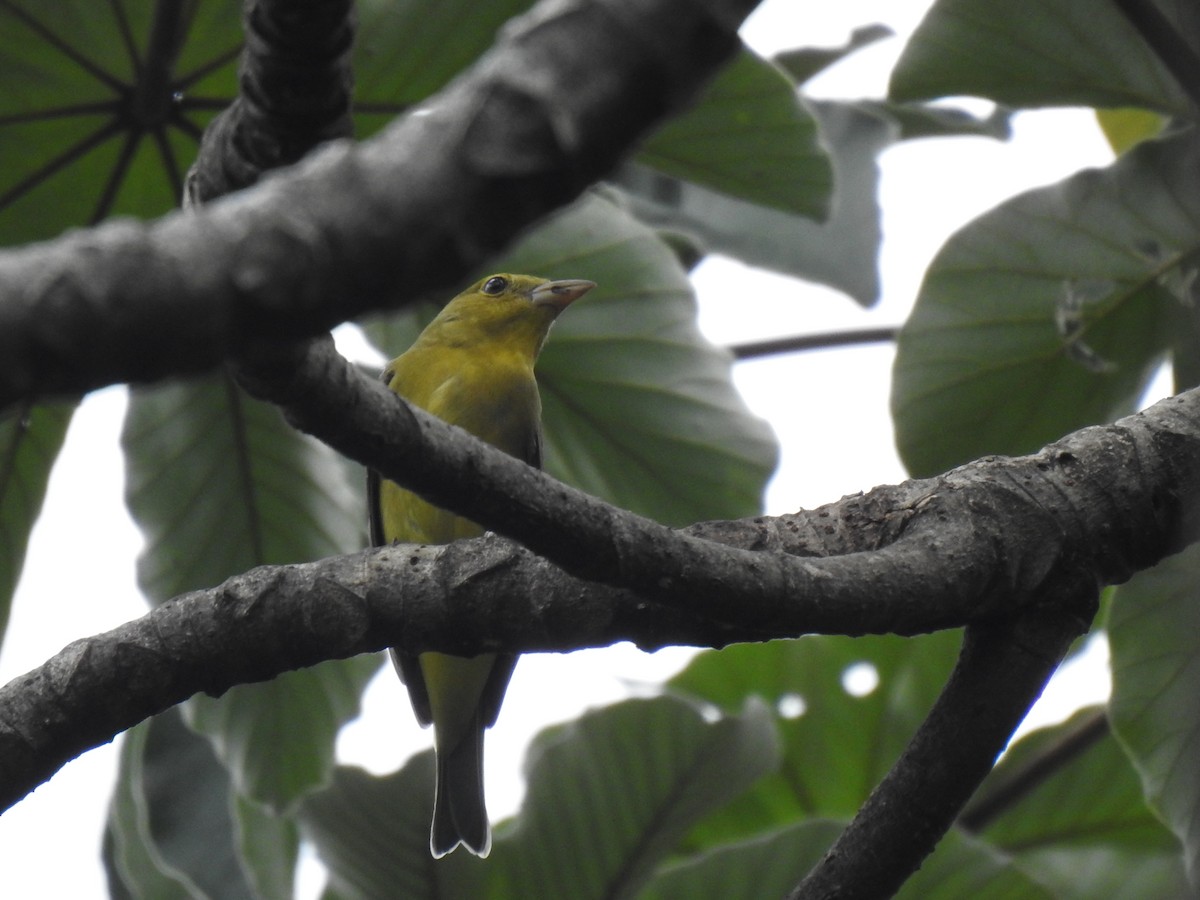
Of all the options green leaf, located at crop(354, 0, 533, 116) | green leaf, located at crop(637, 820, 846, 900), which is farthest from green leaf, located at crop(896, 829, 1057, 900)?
green leaf, located at crop(354, 0, 533, 116)

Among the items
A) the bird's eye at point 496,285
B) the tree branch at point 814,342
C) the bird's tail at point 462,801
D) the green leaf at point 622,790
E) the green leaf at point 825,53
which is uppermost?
the green leaf at point 825,53

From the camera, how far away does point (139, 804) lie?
12.2ft

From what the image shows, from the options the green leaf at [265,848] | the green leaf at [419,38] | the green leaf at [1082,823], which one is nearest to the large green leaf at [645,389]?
the green leaf at [419,38]

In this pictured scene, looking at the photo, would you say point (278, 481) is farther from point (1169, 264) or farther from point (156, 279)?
point (156, 279)

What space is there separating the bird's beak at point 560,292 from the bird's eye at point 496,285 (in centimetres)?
55

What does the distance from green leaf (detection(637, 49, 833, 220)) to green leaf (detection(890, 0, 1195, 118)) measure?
437mm

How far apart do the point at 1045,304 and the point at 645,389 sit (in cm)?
109

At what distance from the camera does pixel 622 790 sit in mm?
3682

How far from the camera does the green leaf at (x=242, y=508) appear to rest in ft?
12.7

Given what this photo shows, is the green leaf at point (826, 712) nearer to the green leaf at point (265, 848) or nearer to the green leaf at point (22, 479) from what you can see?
the green leaf at point (265, 848)

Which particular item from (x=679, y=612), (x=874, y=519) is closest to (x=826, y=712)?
(x=874, y=519)

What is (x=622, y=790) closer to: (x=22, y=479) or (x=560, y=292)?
(x=560, y=292)

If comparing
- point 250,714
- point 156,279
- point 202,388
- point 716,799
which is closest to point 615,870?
point 716,799

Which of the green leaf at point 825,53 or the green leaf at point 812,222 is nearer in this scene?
the green leaf at point 812,222
